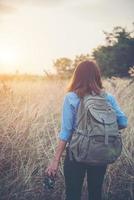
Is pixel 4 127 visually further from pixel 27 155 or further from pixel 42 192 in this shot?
pixel 42 192

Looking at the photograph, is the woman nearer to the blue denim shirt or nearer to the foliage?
the blue denim shirt

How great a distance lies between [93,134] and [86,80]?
412 millimetres

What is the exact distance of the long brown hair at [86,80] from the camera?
10.3 ft

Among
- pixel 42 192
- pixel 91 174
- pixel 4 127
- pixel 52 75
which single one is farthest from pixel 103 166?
pixel 52 75

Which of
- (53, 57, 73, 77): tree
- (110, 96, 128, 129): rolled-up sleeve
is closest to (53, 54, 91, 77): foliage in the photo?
(53, 57, 73, 77): tree

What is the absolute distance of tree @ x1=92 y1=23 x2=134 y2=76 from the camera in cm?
2200

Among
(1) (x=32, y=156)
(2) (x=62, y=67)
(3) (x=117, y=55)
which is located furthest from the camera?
(3) (x=117, y=55)

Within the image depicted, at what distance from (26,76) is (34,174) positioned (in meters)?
3.43

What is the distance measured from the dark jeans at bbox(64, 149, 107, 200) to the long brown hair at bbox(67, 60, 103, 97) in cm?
50

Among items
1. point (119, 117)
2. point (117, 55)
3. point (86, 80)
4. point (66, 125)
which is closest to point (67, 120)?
point (66, 125)

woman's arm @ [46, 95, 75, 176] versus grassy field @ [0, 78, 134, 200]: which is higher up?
woman's arm @ [46, 95, 75, 176]

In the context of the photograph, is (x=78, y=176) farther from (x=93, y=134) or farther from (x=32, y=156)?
(x=32, y=156)

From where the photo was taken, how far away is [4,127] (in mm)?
4875

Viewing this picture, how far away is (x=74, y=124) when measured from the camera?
313 centimetres
